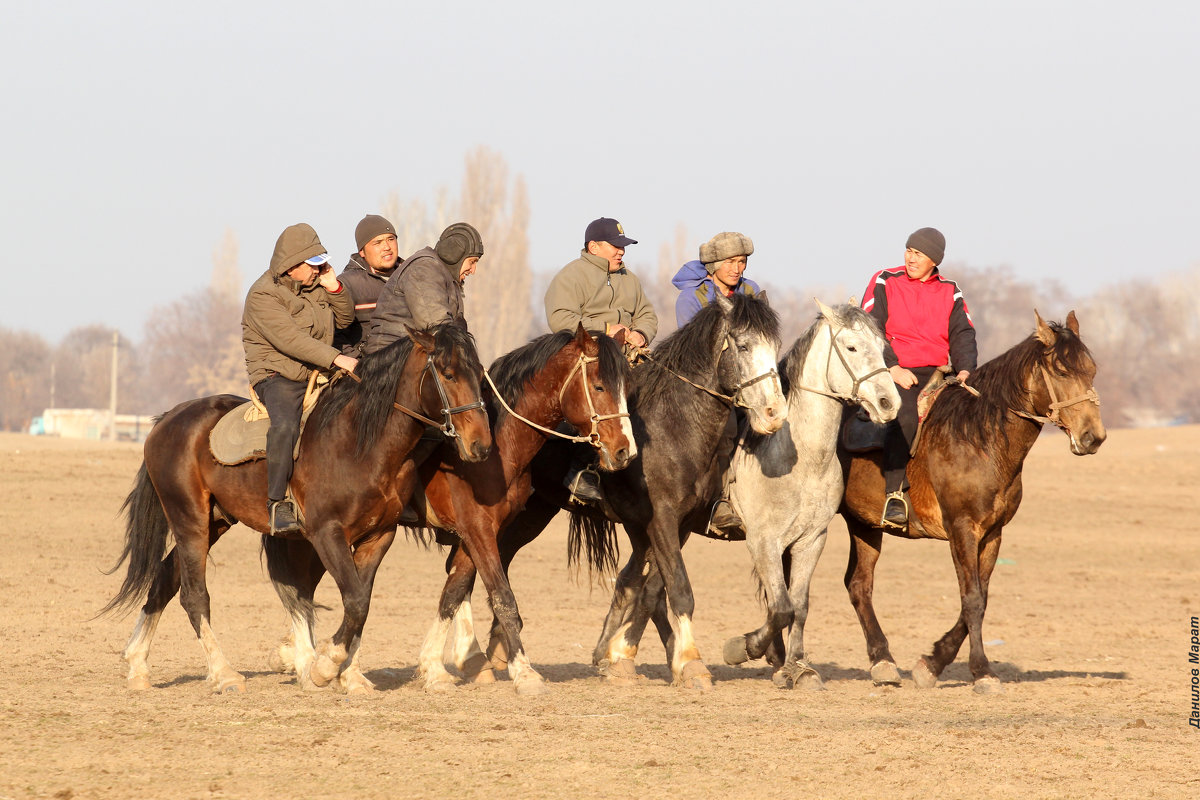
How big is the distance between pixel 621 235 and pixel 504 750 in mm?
4339

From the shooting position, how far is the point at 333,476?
28.1ft

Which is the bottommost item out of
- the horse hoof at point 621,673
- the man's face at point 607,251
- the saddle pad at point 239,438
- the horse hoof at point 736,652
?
the horse hoof at point 621,673

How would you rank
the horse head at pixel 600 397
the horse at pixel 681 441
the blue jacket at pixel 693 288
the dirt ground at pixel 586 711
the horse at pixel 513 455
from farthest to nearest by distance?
1. the blue jacket at pixel 693 288
2. the horse at pixel 681 441
3. the horse at pixel 513 455
4. the horse head at pixel 600 397
5. the dirt ground at pixel 586 711

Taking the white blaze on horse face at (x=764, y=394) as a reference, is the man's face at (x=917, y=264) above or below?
above

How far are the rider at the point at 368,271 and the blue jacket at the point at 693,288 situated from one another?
218 cm

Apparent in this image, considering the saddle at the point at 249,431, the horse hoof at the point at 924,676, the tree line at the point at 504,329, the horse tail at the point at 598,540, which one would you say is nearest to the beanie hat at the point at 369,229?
the saddle at the point at 249,431

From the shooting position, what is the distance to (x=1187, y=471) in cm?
3119

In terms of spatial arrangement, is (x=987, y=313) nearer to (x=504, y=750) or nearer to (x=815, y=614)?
(x=815, y=614)

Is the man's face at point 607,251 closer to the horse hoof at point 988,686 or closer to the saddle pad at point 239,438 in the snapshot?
the saddle pad at point 239,438

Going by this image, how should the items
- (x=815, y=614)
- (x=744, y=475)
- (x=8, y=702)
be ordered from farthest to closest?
(x=815, y=614), (x=744, y=475), (x=8, y=702)

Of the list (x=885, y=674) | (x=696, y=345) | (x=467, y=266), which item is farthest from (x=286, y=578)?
(x=885, y=674)

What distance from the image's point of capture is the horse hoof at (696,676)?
9055 millimetres

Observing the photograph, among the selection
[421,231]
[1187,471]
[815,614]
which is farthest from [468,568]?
[421,231]

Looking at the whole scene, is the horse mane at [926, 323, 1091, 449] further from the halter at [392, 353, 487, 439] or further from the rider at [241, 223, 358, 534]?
the rider at [241, 223, 358, 534]
